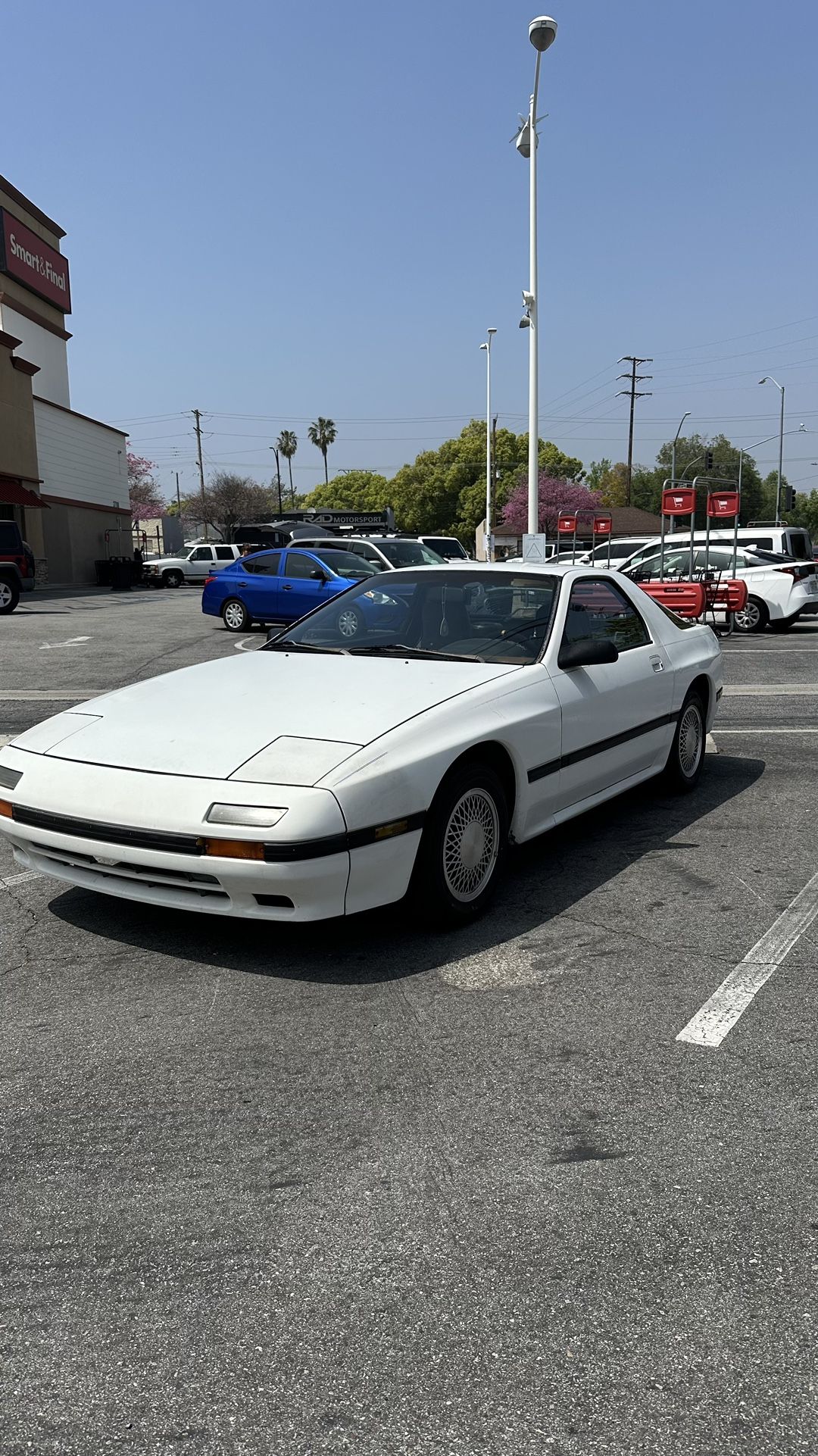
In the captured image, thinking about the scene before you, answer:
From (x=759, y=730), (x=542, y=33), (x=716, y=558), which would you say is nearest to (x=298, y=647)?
(x=759, y=730)

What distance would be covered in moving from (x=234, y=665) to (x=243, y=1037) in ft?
6.95

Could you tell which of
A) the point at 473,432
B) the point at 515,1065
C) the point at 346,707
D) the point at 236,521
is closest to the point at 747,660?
the point at 346,707

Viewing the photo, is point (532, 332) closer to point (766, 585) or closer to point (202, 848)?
point (766, 585)

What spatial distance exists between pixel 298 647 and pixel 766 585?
549 inches

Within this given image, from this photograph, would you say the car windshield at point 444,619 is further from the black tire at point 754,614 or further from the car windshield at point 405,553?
the car windshield at point 405,553

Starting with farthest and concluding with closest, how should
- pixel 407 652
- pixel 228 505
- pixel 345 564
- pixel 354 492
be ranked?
pixel 354 492 → pixel 228 505 → pixel 345 564 → pixel 407 652

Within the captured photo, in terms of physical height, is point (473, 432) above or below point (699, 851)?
above

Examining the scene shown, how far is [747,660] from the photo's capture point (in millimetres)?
13234

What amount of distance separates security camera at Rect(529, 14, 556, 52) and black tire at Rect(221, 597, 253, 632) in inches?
435

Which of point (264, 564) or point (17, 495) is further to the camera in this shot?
point (17, 495)

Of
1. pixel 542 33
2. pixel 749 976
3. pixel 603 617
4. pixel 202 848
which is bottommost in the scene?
pixel 749 976

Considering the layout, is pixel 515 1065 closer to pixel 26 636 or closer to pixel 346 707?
pixel 346 707

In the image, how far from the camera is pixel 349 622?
17.6ft

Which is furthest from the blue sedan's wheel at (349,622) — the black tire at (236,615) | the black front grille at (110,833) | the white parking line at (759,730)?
the black tire at (236,615)
